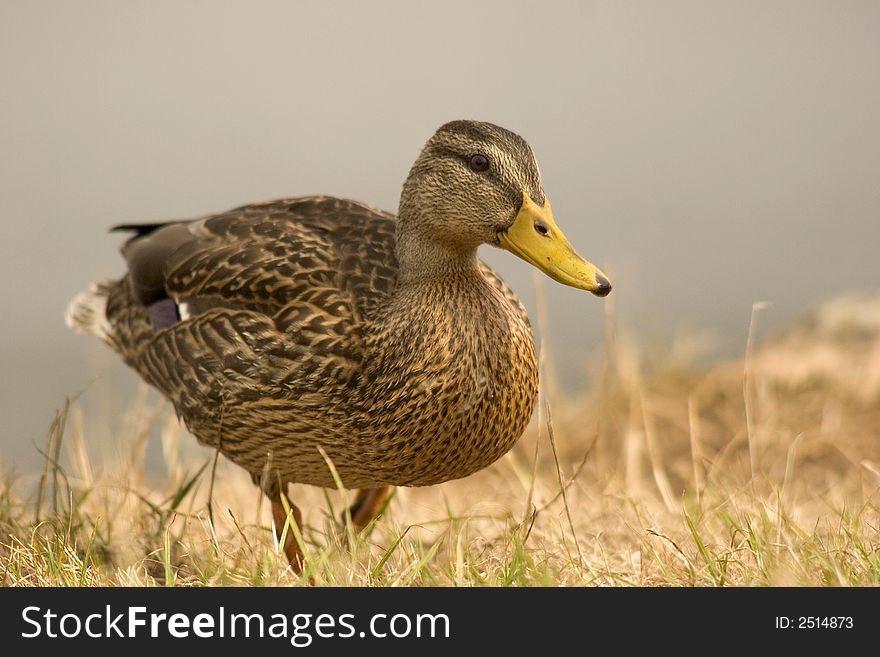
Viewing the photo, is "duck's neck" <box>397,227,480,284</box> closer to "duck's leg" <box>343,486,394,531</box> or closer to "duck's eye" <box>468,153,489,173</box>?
"duck's eye" <box>468,153,489,173</box>

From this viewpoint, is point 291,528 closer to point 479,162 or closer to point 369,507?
point 369,507

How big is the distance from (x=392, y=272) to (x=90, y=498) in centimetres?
198

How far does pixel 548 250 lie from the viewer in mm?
3498

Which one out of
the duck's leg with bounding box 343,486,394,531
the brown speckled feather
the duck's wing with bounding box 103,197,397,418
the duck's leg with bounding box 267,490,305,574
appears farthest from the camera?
the duck's leg with bounding box 343,486,394,531

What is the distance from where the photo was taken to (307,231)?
4215 mm

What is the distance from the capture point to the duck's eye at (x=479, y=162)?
3.60m

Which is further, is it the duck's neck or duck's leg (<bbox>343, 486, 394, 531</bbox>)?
duck's leg (<bbox>343, 486, 394, 531</bbox>)

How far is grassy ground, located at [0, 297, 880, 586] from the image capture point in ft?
11.5

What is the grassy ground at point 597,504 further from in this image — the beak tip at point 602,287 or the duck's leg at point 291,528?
the beak tip at point 602,287

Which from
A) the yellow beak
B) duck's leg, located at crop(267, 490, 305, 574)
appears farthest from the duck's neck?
duck's leg, located at crop(267, 490, 305, 574)

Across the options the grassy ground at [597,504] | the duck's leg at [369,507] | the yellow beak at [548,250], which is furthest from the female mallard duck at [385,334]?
the duck's leg at [369,507]

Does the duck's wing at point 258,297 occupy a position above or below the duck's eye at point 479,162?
below

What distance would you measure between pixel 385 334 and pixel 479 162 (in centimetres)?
65

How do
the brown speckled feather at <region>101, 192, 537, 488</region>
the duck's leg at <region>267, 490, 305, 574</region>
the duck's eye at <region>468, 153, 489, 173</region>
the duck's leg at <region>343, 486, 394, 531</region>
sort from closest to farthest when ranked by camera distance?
the duck's eye at <region>468, 153, 489, 173</region>
the brown speckled feather at <region>101, 192, 537, 488</region>
the duck's leg at <region>267, 490, 305, 574</region>
the duck's leg at <region>343, 486, 394, 531</region>
